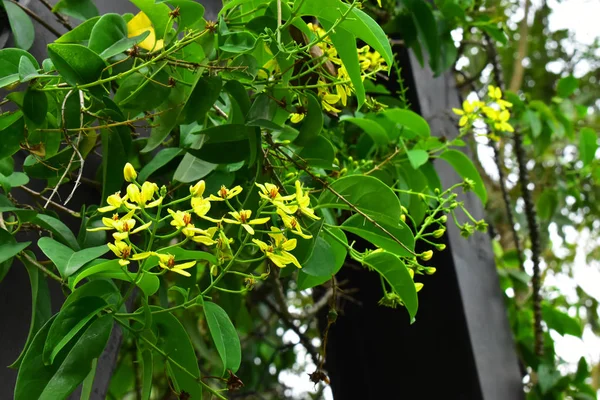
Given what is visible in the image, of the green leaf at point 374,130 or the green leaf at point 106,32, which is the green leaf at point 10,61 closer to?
the green leaf at point 106,32

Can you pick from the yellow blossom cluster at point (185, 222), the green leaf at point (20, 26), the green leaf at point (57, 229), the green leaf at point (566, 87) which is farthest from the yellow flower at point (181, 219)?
the green leaf at point (566, 87)

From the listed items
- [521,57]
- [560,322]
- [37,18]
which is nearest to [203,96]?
[37,18]

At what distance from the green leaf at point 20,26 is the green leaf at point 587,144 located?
3.29 feet

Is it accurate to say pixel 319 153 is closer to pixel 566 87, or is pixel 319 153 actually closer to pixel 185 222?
pixel 185 222

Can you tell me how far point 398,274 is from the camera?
548 mm

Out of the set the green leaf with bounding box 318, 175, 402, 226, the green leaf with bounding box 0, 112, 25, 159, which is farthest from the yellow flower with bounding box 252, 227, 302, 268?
the green leaf with bounding box 0, 112, 25, 159

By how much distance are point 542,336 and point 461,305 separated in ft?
0.84

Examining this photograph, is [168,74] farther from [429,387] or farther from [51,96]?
[429,387]

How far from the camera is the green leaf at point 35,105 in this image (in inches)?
19.8

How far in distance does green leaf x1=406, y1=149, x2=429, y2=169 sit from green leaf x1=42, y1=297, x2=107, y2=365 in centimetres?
41

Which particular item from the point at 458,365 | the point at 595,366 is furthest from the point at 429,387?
the point at 595,366

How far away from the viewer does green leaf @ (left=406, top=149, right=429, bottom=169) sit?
75 cm

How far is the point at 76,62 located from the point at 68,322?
186 millimetres

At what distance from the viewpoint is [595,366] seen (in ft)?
7.74
